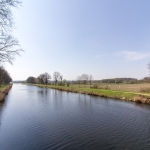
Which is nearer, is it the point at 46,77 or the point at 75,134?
the point at 75,134

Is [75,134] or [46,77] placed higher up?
[46,77]

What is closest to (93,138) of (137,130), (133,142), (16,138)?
(133,142)

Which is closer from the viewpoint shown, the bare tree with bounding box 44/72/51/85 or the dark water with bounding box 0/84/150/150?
the dark water with bounding box 0/84/150/150

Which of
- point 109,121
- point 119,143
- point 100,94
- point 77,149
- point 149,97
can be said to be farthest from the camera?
point 100,94

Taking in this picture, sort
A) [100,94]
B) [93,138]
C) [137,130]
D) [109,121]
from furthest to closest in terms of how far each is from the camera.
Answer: [100,94]
[109,121]
[137,130]
[93,138]

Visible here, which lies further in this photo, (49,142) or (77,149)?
(49,142)

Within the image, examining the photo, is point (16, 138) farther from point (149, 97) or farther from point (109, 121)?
point (149, 97)

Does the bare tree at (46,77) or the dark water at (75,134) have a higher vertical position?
the bare tree at (46,77)

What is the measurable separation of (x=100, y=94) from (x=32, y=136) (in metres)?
27.6

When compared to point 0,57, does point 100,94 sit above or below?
below

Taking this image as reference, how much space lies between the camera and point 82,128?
12.7 m

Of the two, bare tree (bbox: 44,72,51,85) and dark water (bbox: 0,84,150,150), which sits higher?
bare tree (bbox: 44,72,51,85)

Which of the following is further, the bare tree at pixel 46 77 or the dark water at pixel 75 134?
the bare tree at pixel 46 77

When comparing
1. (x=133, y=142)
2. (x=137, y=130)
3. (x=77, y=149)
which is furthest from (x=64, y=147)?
(x=137, y=130)
